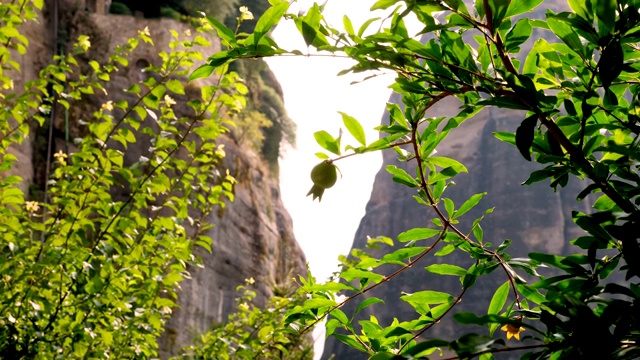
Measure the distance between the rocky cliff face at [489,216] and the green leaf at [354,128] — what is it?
77.7 ft

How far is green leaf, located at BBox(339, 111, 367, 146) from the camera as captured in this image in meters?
0.71

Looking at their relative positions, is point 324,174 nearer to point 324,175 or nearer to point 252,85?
point 324,175

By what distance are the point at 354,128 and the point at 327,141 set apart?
0.04m

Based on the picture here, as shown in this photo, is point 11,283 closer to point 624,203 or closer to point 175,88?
point 175,88

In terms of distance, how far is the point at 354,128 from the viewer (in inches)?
28.4

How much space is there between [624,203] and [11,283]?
2.40m

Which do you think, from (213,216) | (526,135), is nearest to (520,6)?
(526,135)

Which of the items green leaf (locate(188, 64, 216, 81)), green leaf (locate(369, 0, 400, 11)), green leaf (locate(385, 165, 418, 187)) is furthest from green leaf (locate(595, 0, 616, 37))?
green leaf (locate(188, 64, 216, 81))

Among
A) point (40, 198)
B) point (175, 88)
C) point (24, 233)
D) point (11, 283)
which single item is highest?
point (40, 198)

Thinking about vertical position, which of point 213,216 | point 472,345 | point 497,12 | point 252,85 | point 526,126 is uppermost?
point 252,85

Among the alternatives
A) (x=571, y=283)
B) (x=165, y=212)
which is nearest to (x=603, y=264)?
(x=571, y=283)

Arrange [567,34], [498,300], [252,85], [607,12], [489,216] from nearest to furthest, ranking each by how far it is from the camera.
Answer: [607,12], [567,34], [498,300], [252,85], [489,216]

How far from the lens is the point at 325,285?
31.1 inches

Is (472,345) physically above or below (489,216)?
below
